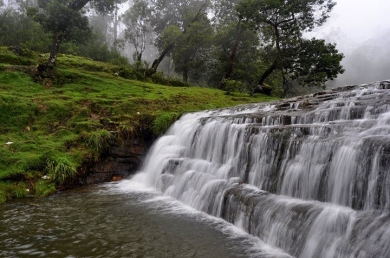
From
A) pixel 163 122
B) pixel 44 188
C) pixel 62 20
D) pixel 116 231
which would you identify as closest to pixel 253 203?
pixel 116 231

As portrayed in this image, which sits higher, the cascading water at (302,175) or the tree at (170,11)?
the tree at (170,11)

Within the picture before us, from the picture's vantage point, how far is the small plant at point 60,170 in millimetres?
9538

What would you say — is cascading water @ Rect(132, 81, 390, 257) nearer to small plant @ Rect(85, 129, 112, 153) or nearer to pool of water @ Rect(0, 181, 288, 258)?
pool of water @ Rect(0, 181, 288, 258)

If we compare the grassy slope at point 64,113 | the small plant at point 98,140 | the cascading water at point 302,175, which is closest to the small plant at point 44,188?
the grassy slope at point 64,113

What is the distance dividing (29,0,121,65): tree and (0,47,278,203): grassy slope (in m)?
2.09

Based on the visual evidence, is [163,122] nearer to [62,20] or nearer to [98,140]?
[98,140]

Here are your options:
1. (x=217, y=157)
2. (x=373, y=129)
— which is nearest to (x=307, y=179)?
(x=373, y=129)

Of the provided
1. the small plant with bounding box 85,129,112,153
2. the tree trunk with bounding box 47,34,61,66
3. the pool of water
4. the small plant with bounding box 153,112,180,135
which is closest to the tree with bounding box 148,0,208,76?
the tree trunk with bounding box 47,34,61,66

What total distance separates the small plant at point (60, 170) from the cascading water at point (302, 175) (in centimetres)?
284

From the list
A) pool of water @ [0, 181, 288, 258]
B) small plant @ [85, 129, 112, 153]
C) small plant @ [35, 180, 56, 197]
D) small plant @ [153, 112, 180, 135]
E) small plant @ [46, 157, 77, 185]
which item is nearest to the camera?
pool of water @ [0, 181, 288, 258]

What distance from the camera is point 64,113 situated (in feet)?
42.8

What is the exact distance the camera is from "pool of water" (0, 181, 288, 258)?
16.8 ft

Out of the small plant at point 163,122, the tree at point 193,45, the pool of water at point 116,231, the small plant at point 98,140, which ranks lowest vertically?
the pool of water at point 116,231

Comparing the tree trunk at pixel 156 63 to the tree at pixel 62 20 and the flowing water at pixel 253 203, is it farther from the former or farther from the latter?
the flowing water at pixel 253 203
